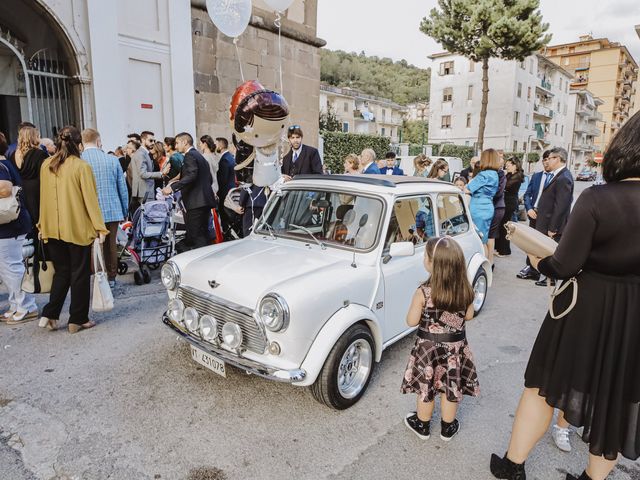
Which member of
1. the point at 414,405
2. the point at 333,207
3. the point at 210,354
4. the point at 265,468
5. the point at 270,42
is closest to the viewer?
the point at 265,468

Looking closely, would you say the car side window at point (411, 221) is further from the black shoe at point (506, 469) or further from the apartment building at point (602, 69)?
the apartment building at point (602, 69)

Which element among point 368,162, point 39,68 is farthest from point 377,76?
point 368,162

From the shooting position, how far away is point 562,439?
9.49 ft

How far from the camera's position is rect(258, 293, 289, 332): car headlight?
2812mm

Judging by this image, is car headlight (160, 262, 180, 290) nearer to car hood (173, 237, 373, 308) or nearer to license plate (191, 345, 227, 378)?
car hood (173, 237, 373, 308)

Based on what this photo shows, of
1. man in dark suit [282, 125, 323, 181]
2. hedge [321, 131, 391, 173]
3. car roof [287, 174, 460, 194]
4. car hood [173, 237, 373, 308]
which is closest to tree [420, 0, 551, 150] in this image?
hedge [321, 131, 391, 173]

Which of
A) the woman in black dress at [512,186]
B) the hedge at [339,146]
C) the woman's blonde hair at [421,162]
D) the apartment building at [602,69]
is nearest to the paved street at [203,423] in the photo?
the woman in black dress at [512,186]

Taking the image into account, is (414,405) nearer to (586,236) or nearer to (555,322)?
(555,322)

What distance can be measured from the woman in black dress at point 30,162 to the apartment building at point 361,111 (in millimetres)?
47420

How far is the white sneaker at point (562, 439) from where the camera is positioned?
9.44 ft

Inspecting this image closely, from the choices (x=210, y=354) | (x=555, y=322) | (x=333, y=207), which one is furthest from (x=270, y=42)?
(x=555, y=322)

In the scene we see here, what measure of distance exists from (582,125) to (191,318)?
77681mm

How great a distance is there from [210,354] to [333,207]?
1.66m

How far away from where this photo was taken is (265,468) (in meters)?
2.64
